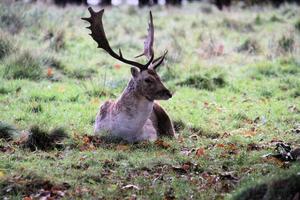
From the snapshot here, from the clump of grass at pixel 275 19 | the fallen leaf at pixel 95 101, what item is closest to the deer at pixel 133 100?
the fallen leaf at pixel 95 101

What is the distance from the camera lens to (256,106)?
448 inches

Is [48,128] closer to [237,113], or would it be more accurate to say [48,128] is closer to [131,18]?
[237,113]

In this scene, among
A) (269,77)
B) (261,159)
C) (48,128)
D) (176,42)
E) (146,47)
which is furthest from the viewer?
(176,42)

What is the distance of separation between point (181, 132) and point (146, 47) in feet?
4.43

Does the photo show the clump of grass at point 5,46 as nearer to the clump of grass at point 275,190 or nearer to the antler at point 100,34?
the antler at point 100,34

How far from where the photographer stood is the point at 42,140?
26.8 ft

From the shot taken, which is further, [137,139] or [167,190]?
[137,139]

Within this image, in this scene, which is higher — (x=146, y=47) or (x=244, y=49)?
(x=146, y=47)

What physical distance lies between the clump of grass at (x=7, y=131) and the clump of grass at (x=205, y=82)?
201 inches

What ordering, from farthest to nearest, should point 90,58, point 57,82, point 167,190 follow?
point 90,58
point 57,82
point 167,190

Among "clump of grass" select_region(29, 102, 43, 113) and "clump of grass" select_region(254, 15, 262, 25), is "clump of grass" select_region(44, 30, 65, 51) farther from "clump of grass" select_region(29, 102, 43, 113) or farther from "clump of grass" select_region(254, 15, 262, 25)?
"clump of grass" select_region(254, 15, 262, 25)

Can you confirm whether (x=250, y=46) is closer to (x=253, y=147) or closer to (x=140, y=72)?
(x=140, y=72)

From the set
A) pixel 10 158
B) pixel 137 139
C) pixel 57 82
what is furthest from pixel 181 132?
pixel 57 82

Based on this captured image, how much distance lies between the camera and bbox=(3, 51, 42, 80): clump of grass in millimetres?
12562
